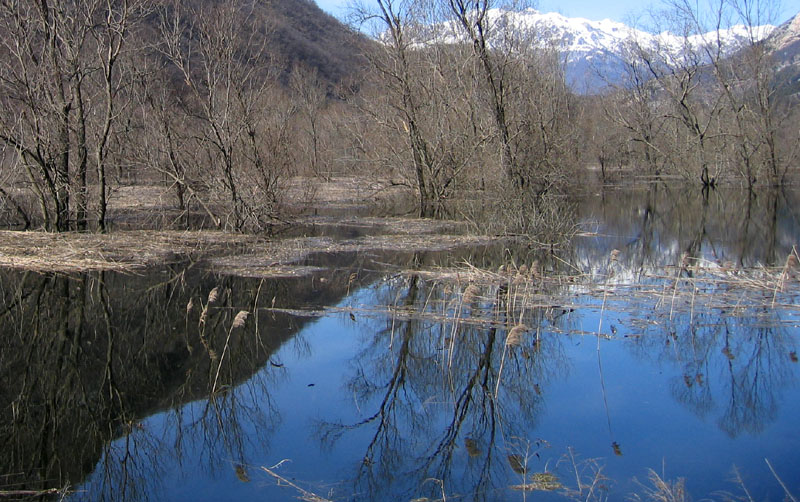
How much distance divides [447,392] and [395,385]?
0.55 metres

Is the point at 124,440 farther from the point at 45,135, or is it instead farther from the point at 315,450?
the point at 45,135

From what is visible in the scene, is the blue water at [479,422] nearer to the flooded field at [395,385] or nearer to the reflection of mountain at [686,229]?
the flooded field at [395,385]

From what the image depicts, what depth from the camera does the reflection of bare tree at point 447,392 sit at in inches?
191

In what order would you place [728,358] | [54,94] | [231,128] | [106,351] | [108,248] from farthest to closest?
[231,128], [54,94], [108,248], [106,351], [728,358]

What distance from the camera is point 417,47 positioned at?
22531 millimetres

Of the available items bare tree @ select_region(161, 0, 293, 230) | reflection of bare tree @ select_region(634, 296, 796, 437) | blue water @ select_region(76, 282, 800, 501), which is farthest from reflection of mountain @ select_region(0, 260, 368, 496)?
bare tree @ select_region(161, 0, 293, 230)

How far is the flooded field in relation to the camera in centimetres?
470

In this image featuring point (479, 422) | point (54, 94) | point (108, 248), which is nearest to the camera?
point (479, 422)

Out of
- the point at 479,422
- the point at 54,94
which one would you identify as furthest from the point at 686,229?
the point at 54,94

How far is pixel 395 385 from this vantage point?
661cm

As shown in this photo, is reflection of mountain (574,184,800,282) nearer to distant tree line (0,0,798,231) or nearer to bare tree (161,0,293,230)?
Answer: distant tree line (0,0,798,231)

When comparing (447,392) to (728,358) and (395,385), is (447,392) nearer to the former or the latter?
(395,385)

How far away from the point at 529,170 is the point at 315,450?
12637mm

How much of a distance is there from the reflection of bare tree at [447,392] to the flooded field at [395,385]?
25 mm
